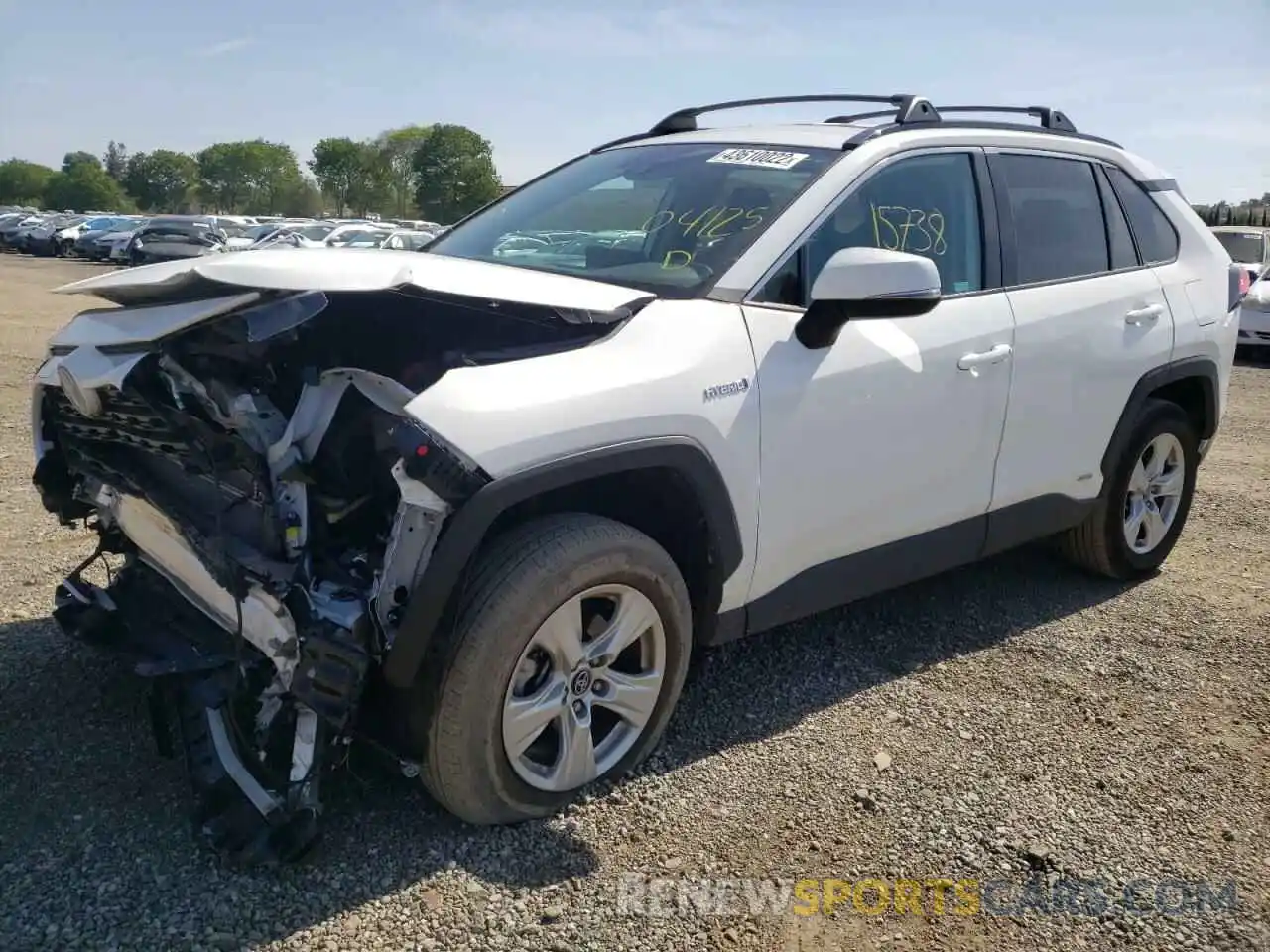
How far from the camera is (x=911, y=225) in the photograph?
143 inches

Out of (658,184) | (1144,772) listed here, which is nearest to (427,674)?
(658,184)

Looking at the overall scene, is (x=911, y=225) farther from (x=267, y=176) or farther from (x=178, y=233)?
(x=267, y=176)

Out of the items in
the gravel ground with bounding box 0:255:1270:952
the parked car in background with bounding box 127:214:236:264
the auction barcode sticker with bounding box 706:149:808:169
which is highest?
the auction barcode sticker with bounding box 706:149:808:169

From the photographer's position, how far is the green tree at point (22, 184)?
101 meters

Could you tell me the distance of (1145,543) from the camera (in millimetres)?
4895

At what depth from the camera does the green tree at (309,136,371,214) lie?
90875mm

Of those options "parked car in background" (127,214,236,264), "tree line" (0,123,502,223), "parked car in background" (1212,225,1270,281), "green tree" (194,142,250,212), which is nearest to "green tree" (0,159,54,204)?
"tree line" (0,123,502,223)

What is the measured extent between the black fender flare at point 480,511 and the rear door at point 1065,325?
1615 mm

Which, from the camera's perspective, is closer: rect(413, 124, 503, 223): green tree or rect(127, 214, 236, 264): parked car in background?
rect(127, 214, 236, 264): parked car in background

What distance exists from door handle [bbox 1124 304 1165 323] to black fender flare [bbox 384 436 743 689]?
93.9 inches

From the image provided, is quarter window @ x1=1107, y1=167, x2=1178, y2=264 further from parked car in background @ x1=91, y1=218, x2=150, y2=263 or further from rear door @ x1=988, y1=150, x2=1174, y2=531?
parked car in background @ x1=91, y1=218, x2=150, y2=263

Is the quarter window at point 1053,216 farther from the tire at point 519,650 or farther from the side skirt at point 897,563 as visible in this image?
the tire at point 519,650

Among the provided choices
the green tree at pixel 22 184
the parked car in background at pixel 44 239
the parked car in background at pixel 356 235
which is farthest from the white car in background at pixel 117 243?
the green tree at pixel 22 184

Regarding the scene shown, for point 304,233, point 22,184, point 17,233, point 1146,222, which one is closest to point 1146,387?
point 1146,222
